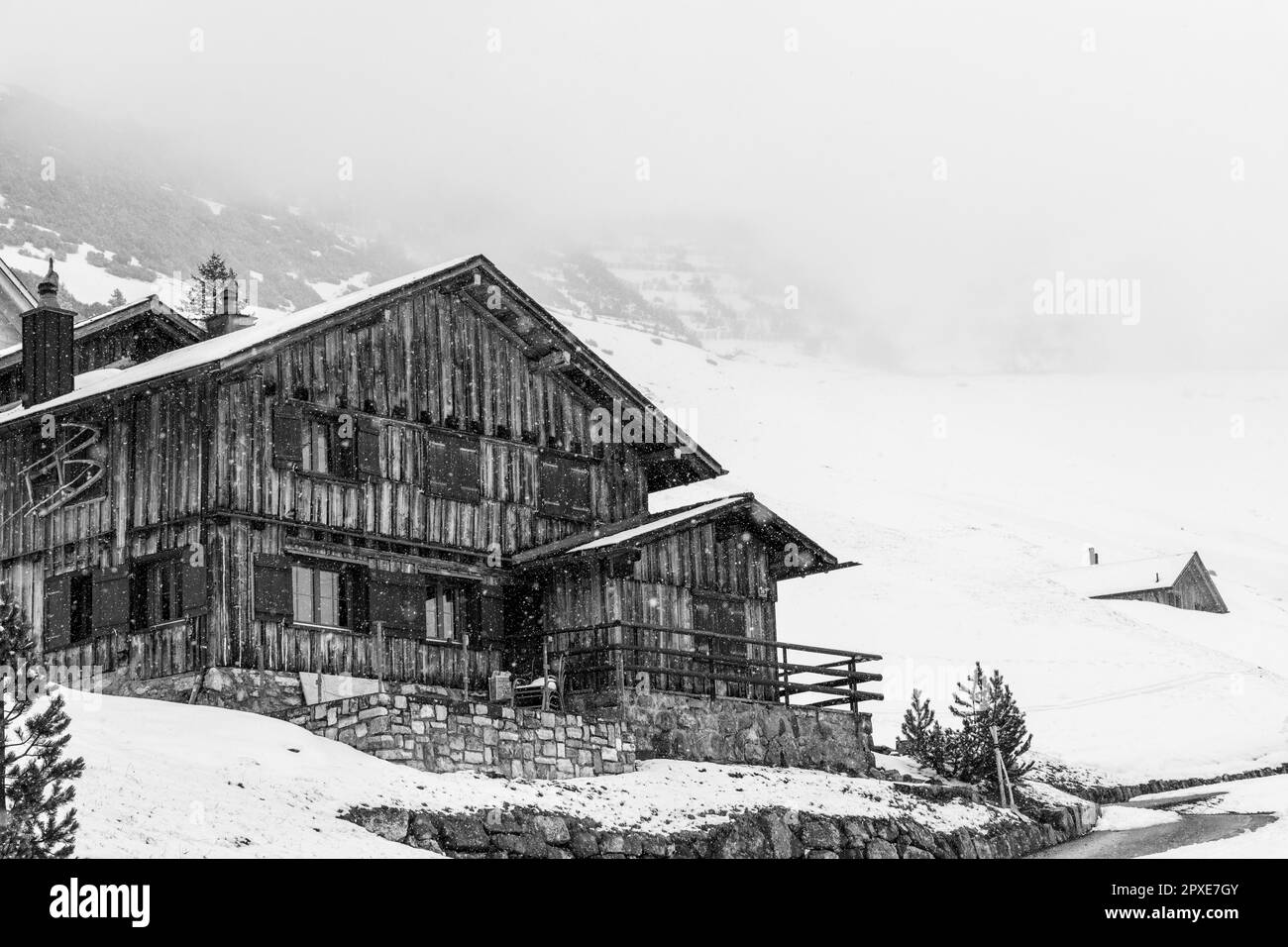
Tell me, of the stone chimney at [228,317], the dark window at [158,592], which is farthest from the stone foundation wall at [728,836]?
the stone chimney at [228,317]

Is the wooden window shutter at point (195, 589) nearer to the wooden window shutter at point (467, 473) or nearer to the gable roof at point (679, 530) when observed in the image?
the wooden window shutter at point (467, 473)

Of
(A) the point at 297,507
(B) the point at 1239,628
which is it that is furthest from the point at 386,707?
(B) the point at 1239,628

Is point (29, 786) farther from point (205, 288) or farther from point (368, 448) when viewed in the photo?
point (205, 288)

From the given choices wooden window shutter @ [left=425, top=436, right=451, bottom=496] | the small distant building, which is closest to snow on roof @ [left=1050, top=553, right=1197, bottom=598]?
the small distant building

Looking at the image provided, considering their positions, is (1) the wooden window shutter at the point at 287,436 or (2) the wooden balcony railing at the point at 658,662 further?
(2) the wooden balcony railing at the point at 658,662

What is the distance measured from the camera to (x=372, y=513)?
3053 centimetres

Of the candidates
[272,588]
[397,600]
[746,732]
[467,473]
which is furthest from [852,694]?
[272,588]

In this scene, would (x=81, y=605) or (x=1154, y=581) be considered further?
(x=1154, y=581)

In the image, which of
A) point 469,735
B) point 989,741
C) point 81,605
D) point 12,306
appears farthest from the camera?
point 12,306

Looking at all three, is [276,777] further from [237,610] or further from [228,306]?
[228,306]

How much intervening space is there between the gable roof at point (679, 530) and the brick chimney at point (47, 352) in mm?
8871

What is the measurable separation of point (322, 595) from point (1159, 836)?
14.5 metres

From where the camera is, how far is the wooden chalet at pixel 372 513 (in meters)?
28.8
